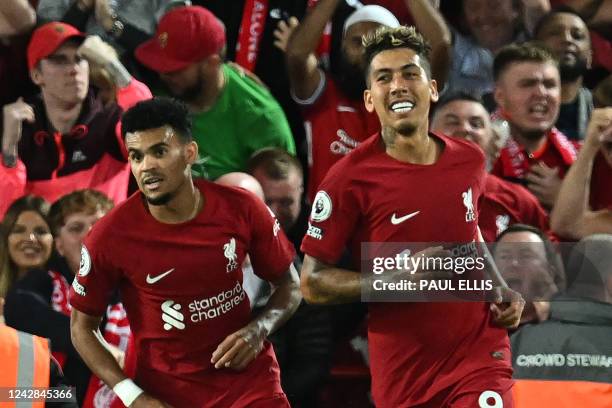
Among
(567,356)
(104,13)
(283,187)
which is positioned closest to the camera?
(567,356)

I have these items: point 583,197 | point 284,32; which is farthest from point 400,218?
point 284,32

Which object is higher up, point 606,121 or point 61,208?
point 606,121

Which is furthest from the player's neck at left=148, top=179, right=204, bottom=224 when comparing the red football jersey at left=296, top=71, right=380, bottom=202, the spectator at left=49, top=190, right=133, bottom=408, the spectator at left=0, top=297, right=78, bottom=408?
the red football jersey at left=296, top=71, right=380, bottom=202

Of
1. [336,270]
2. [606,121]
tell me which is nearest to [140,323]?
[336,270]

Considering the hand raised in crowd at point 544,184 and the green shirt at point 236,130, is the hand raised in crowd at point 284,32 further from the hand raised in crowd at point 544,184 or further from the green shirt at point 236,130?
the hand raised in crowd at point 544,184

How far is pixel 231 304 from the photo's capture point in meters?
5.02

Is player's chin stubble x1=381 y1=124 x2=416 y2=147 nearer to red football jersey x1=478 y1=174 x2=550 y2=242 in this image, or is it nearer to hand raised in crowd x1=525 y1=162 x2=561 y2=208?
red football jersey x1=478 y1=174 x2=550 y2=242

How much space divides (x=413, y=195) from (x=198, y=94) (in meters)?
2.38

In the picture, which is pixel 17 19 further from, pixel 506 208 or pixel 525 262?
pixel 525 262

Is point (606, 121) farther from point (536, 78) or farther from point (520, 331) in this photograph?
point (520, 331)

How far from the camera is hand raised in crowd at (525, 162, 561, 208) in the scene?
649cm

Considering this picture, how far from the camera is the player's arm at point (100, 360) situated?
16.0 feet

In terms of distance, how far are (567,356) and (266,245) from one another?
1.31 metres

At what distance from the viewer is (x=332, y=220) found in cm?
480
